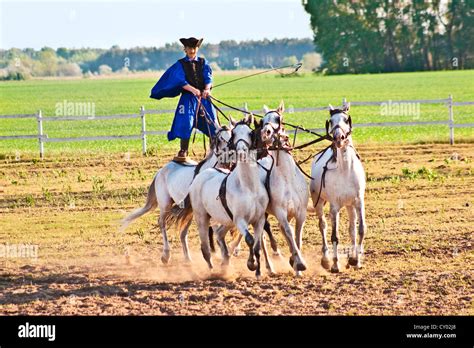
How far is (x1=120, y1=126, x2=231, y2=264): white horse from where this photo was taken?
1296 centimetres

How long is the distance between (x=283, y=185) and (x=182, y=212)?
1939mm

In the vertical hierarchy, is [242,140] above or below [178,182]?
above

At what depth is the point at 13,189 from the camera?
22.3 metres

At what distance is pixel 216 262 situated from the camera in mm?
13477

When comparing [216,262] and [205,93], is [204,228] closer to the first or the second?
[216,262]

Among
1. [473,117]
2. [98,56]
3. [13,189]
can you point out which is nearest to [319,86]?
[473,117]

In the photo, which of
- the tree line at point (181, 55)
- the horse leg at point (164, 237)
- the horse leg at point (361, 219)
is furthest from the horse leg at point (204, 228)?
the tree line at point (181, 55)

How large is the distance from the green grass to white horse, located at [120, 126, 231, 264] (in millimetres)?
16090

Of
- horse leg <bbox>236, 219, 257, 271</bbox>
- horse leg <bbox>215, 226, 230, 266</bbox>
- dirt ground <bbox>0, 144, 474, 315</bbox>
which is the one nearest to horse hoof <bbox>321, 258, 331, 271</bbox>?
dirt ground <bbox>0, 144, 474, 315</bbox>

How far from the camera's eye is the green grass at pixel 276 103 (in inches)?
1348
